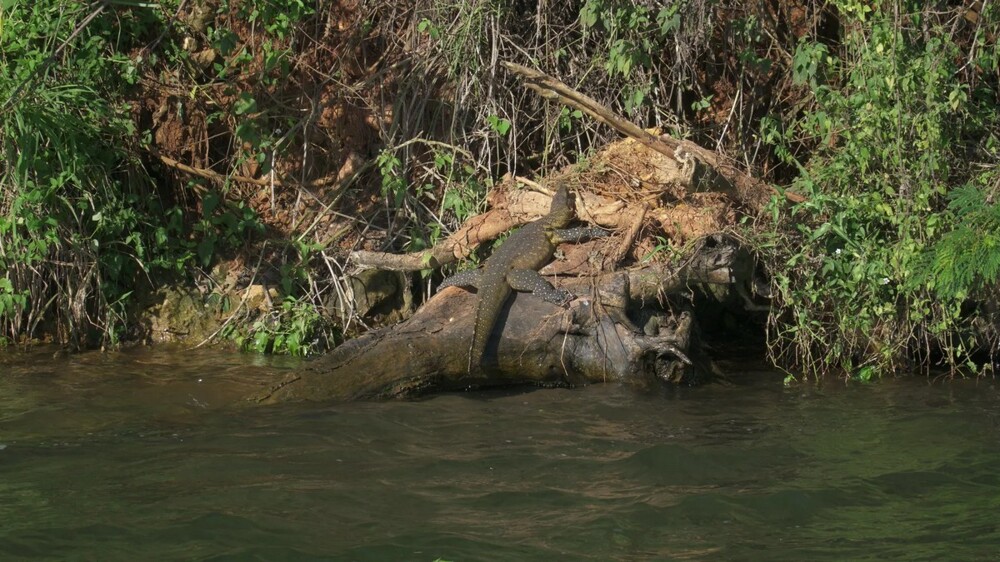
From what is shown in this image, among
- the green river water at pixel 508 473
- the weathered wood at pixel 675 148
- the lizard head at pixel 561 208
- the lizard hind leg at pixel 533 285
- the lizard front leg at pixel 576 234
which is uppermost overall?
the weathered wood at pixel 675 148

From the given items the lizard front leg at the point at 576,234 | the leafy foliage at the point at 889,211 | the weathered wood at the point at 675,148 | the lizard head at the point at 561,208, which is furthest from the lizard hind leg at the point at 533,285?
the leafy foliage at the point at 889,211

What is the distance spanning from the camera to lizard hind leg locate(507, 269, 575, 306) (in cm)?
830

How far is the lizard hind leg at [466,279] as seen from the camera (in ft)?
28.0

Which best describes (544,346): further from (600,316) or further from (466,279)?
(466,279)

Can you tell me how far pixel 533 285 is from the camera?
27.4 feet

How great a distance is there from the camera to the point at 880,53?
845 centimetres

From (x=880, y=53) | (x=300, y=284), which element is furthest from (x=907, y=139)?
(x=300, y=284)

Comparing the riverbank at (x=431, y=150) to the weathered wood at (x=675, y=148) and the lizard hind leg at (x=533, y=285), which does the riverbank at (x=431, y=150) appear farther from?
the lizard hind leg at (x=533, y=285)

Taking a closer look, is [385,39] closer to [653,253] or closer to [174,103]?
[174,103]

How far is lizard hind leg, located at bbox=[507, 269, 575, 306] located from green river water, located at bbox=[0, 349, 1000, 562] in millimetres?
739

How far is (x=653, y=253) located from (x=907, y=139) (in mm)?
2223

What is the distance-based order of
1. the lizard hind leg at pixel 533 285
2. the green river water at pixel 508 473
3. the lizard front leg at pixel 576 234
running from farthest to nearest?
the lizard front leg at pixel 576 234 < the lizard hind leg at pixel 533 285 < the green river water at pixel 508 473

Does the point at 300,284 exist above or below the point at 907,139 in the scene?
below

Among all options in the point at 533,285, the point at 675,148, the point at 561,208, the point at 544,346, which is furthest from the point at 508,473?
the point at 675,148
